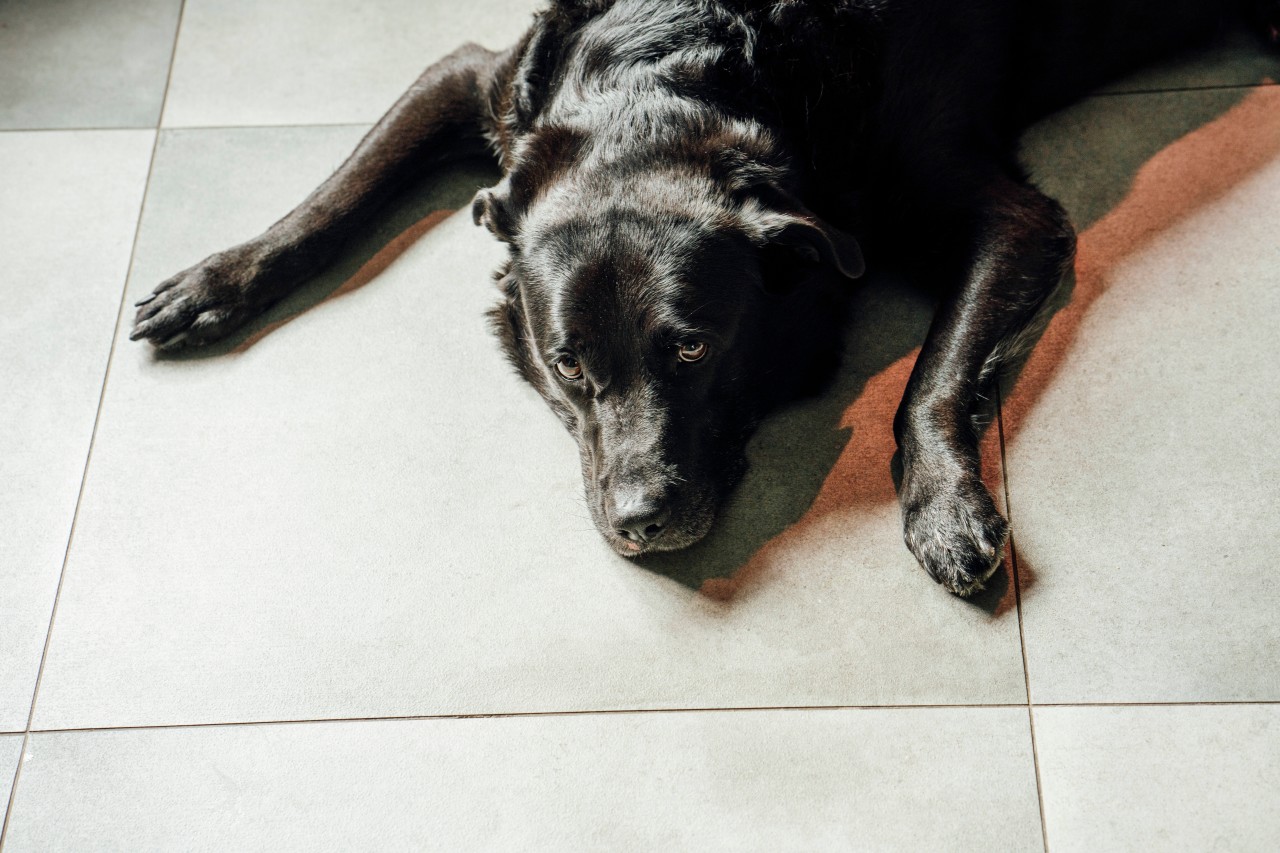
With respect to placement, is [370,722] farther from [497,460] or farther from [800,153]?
[800,153]

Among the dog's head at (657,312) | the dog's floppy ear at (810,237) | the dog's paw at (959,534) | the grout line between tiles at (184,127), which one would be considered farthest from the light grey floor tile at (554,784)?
the grout line between tiles at (184,127)

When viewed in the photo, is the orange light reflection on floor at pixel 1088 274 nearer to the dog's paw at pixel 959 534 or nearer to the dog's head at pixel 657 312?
the dog's paw at pixel 959 534

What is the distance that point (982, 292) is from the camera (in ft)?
6.19

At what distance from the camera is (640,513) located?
5.46ft

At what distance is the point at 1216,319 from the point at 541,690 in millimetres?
1451

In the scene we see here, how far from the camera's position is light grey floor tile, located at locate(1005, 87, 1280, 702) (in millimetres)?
1667

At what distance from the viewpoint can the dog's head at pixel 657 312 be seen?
164 cm

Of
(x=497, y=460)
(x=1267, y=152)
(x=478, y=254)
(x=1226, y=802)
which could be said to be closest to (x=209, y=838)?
(x=497, y=460)

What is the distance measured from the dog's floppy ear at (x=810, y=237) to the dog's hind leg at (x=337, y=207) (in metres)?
0.81

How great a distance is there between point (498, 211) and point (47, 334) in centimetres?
109

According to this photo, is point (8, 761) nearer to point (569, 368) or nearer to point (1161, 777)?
point (569, 368)

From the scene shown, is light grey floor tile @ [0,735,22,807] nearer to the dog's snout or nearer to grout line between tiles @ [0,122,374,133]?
the dog's snout

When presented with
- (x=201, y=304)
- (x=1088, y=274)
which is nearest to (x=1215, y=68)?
(x=1088, y=274)

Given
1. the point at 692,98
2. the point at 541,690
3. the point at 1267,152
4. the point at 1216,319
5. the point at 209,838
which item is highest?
the point at 692,98
